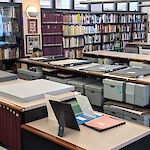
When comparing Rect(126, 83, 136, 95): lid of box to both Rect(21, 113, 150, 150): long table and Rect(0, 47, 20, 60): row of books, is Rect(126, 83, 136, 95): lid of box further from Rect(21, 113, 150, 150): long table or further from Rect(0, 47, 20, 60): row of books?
Rect(0, 47, 20, 60): row of books

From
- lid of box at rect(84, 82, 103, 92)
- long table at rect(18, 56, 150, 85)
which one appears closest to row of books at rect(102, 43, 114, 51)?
long table at rect(18, 56, 150, 85)

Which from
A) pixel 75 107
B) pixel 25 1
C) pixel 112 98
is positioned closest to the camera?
pixel 75 107

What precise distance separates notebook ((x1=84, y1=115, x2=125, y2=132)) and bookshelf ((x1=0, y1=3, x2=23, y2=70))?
16.6 ft

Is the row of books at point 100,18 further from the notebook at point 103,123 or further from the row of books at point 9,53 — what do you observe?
the notebook at point 103,123

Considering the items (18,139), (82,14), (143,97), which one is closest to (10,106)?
(18,139)

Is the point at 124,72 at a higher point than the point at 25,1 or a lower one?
lower

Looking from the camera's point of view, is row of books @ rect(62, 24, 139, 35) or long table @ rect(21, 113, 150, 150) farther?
row of books @ rect(62, 24, 139, 35)

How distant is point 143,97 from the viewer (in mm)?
3988

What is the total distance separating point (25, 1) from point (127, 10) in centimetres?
645

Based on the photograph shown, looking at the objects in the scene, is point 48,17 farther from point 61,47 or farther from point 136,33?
point 136,33

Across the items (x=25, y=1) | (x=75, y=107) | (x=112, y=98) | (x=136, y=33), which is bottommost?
(x=112, y=98)

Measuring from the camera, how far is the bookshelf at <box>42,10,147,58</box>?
8516mm

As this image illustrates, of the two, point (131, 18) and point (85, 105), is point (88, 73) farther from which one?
point (131, 18)

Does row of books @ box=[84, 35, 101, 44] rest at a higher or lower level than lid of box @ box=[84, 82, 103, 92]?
higher
